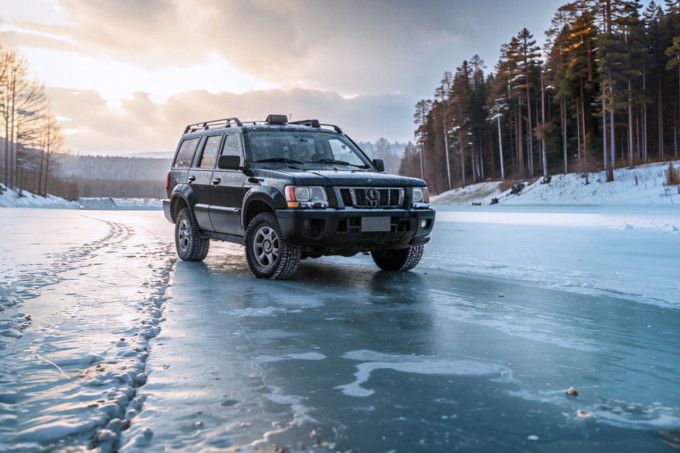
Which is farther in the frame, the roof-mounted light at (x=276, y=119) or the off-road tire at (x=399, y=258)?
the roof-mounted light at (x=276, y=119)

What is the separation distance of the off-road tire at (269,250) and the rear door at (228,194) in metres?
0.52

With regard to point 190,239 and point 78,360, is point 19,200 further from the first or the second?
point 78,360

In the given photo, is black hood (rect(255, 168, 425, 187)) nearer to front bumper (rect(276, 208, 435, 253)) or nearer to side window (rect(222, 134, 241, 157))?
front bumper (rect(276, 208, 435, 253))

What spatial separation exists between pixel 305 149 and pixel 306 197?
1672 mm

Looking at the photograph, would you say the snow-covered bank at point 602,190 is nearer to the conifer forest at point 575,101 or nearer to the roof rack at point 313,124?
the conifer forest at point 575,101

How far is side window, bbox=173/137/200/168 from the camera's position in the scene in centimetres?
1017

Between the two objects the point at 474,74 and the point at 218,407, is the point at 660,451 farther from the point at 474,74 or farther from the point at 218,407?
the point at 474,74

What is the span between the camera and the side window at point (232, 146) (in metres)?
8.76

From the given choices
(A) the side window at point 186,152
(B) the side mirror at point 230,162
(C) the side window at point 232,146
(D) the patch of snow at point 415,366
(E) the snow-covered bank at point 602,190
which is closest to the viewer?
(D) the patch of snow at point 415,366

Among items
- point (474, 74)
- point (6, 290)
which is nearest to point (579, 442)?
point (6, 290)

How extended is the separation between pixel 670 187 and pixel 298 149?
1168 inches

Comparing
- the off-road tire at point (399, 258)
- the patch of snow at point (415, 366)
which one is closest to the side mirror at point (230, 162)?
the off-road tire at point (399, 258)

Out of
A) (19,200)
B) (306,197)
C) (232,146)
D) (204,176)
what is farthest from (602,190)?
(19,200)

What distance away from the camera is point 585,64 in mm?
56219
